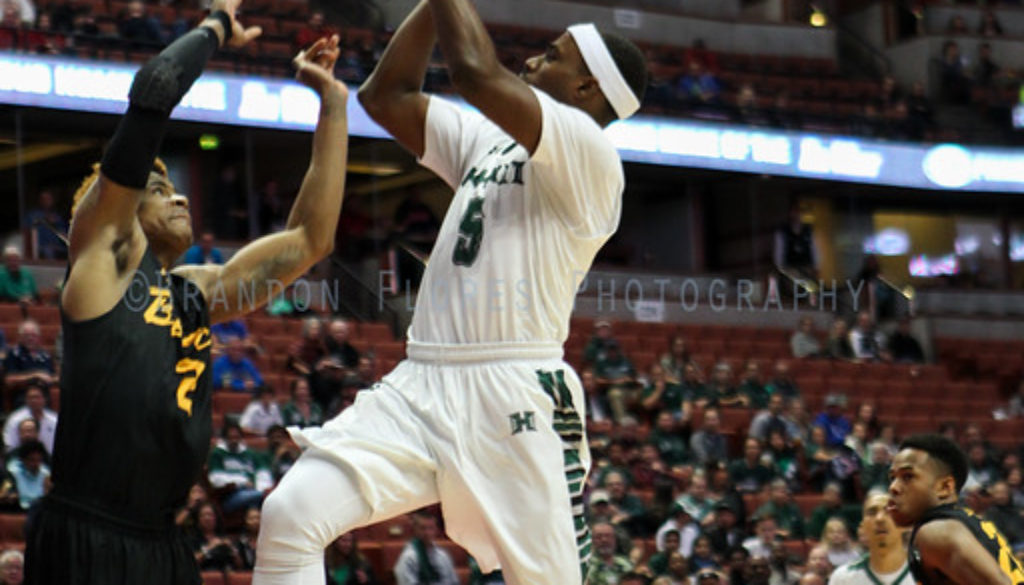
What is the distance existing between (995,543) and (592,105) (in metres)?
2.16

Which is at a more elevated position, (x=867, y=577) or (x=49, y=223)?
(x=49, y=223)

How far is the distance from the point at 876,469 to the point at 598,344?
2941mm

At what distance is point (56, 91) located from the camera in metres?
17.2

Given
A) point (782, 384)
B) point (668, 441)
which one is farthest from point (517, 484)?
point (782, 384)

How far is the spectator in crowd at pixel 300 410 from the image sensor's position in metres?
12.8

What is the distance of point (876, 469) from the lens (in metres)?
15.7

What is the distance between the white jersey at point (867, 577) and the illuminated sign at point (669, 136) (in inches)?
414

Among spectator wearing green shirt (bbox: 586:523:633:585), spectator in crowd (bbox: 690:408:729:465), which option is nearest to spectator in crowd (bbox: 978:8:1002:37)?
spectator in crowd (bbox: 690:408:729:465)

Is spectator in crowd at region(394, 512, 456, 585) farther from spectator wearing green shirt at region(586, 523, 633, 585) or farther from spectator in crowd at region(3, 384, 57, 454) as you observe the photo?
spectator in crowd at region(3, 384, 57, 454)

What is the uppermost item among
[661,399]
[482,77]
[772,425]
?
[482,77]

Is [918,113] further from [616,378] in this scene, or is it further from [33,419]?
[33,419]

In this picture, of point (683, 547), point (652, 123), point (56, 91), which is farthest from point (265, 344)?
point (652, 123)

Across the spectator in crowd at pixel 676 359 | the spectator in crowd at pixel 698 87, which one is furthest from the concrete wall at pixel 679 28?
the spectator in crowd at pixel 676 359

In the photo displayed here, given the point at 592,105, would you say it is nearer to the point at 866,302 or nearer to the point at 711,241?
the point at 866,302
